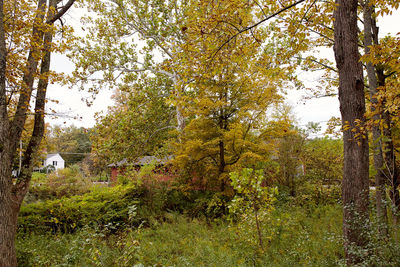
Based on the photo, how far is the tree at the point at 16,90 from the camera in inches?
176

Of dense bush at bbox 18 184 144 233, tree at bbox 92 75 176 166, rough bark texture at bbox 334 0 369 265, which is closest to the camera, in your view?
rough bark texture at bbox 334 0 369 265

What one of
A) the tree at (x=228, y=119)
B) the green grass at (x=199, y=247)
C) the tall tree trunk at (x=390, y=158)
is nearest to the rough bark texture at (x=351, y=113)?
the tall tree trunk at (x=390, y=158)

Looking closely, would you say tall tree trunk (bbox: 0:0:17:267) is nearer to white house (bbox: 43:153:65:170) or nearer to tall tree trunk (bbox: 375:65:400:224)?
tall tree trunk (bbox: 375:65:400:224)

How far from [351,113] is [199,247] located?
3900 millimetres

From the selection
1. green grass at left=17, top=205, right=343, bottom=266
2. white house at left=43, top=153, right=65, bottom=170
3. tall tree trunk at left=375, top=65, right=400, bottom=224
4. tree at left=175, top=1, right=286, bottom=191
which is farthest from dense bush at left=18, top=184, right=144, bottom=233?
white house at left=43, top=153, right=65, bottom=170

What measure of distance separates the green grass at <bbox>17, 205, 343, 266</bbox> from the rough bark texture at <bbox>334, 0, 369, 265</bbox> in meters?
0.50

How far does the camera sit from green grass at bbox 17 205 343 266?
4.03m

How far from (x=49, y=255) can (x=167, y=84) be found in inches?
326

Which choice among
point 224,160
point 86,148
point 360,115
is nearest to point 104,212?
point 224,160

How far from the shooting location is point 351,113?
3639mm

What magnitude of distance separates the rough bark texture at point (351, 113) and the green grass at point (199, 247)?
0.50 meters

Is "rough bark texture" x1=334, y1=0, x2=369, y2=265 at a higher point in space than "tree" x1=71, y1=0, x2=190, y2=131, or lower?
lower

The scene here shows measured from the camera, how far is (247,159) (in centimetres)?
730

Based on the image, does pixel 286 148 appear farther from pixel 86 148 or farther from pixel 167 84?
pixel 86 148
